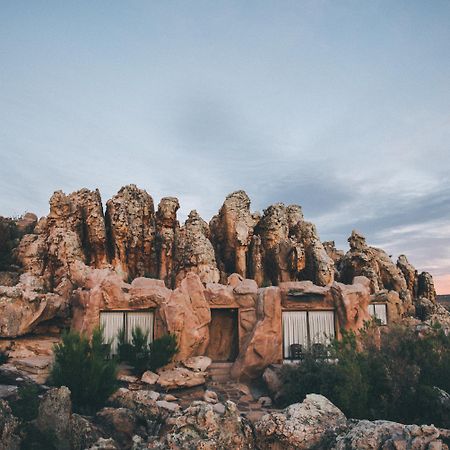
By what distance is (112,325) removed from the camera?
17.8 m

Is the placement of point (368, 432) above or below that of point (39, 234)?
below

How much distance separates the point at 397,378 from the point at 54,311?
13.6 m

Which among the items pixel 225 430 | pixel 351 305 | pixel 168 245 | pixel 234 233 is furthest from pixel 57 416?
pixel 234 233

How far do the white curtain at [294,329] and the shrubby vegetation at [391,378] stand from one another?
4.98m

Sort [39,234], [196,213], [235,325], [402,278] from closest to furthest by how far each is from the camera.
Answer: [235,325] → [39,234] → [196,213] → [402,278]

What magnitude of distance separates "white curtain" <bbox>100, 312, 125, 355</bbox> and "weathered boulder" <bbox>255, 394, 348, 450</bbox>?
10650mm

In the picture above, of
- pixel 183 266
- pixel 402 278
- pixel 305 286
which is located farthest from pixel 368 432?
pixel 402 278

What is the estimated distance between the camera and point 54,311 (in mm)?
18484

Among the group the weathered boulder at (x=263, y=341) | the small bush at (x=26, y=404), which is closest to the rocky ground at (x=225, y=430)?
the small bush at (x=26, y=404)

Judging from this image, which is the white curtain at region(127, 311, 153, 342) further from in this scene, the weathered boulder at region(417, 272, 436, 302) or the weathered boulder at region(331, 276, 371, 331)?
the weathered boulder at region(417, 272, 436, 302)

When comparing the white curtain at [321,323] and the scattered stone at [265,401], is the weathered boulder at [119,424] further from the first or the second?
the white curtain at [321,323]

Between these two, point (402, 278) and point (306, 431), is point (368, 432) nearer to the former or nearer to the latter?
point (306, 431)

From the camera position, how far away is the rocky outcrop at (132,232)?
94.5 feet

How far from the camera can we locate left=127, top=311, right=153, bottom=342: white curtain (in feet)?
58.7
